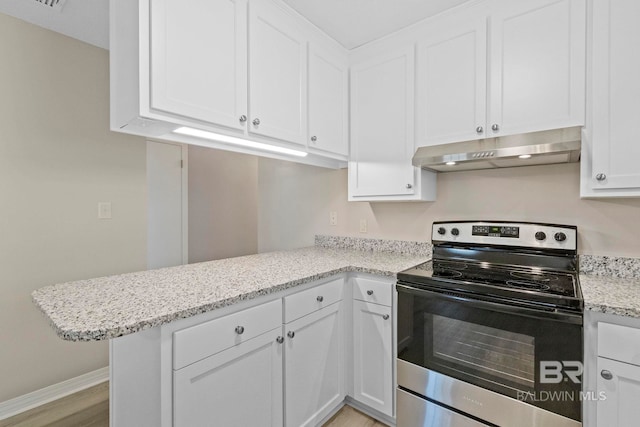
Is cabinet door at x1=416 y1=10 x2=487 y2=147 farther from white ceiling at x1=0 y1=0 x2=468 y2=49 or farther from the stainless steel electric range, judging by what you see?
the stainless steel electric range

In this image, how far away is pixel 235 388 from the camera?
1218 millimetres

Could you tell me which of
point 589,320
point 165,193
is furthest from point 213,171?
point 589,320

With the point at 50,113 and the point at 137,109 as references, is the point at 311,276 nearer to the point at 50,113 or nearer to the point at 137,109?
the point at 137,109

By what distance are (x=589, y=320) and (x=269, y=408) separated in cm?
136

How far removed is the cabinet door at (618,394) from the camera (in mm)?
1089

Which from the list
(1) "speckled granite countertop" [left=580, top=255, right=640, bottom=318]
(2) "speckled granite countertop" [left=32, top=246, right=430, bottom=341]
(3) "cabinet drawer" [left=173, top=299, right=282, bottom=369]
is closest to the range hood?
(1) "speckled granite countertop" [left=580, top=255, right=640, bottom=318]

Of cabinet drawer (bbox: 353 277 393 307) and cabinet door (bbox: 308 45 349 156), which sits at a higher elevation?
cabinet door (bbox: 308 45 349 156)

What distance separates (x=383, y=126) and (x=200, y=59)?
3.96 feet

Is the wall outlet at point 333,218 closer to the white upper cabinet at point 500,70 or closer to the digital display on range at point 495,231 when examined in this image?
the white upper cabinet at point 500,70

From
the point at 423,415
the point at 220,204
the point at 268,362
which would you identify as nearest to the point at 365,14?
the point at 268,362

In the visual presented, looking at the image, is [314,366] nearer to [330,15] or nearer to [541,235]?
[541,235]

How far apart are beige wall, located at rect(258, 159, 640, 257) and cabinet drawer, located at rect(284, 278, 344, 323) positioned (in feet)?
2.61

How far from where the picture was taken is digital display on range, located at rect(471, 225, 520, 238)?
1770 mm

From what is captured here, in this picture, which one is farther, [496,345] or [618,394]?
[496,345]
